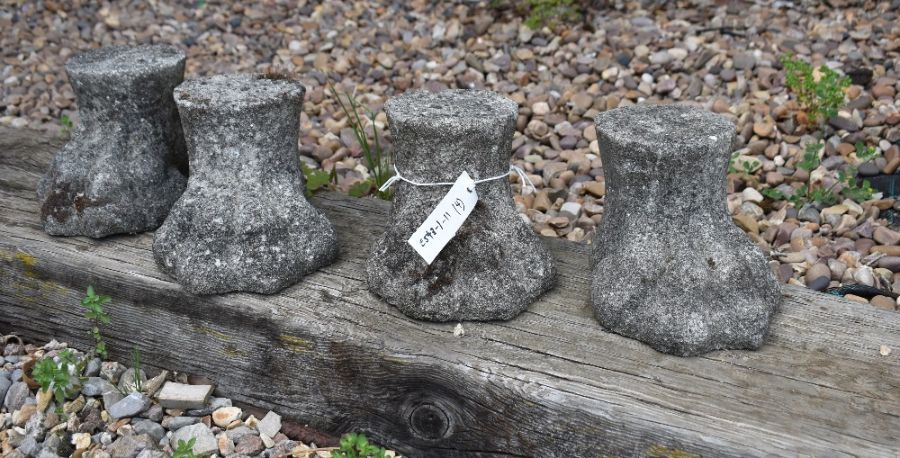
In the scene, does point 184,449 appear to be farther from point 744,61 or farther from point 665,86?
point 744,61

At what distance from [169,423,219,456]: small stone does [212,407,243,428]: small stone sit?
4cm

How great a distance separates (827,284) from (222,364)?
1866mm

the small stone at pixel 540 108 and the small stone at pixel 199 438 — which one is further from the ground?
the small stone at pixel 540 108

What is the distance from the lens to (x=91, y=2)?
5555 millimetres

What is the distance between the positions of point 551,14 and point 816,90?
5.31 feet

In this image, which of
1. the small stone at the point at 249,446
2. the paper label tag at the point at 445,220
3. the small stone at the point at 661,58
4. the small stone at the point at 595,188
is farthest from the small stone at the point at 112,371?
the small stone at the point at 661,58

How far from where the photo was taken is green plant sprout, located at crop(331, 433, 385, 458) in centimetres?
219

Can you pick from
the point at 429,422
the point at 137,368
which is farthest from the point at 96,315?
the point at 429,422

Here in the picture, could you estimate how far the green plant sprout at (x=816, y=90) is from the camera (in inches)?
132

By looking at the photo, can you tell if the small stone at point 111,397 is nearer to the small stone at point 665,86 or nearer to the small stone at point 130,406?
the small stone at point 130,406

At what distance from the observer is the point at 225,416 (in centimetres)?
252

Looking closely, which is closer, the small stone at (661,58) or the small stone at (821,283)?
the small stone at (821,283)

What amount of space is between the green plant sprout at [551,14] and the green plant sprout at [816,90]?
1243 millimetres

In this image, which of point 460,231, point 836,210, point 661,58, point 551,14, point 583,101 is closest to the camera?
point 460,231
